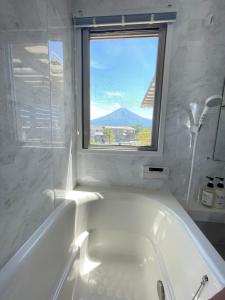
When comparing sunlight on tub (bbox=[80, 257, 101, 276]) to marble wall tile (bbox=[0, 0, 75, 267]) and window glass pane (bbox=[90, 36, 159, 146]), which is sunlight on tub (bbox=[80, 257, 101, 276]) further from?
window glass pane (bbox=[90, 36, 159, 146])

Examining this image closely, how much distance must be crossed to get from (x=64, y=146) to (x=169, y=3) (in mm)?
1293

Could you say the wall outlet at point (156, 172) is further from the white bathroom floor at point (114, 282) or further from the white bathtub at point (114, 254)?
the white bathroom floor at point (114, 282)

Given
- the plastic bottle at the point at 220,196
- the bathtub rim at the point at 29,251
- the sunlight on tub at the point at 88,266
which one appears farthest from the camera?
the plastic bottle at the point at 220,196

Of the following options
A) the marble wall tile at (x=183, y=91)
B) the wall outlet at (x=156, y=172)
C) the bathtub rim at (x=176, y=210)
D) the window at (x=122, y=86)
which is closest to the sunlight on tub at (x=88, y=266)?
the bathtub rim at (x=176, y=210)

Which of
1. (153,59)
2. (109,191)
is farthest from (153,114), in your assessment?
(109,191)

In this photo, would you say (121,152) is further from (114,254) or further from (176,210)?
(114,254)

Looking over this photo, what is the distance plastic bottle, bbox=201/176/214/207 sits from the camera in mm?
1392

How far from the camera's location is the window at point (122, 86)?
141 centimetres

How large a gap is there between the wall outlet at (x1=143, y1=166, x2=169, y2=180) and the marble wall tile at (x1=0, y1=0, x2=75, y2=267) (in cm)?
71

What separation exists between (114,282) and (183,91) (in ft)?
4.83

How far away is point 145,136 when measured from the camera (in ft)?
5.12

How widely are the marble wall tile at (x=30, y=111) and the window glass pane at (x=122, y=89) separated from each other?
320 millimetres

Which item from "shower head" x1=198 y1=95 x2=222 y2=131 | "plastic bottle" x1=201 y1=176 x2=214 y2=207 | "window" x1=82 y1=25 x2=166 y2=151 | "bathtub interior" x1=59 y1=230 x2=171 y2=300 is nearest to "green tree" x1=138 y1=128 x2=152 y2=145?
"window" x1=82 y1=25 x2=166 y2=151

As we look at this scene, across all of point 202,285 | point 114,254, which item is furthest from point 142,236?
point 202,285
